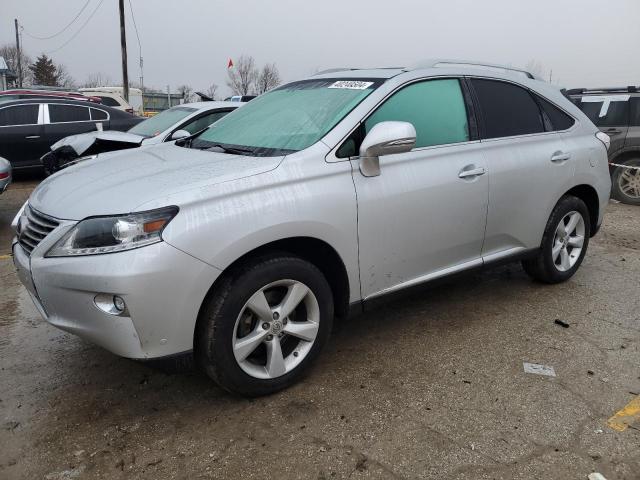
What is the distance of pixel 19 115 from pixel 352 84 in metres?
8.15

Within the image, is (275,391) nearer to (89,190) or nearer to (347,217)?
(347,217)

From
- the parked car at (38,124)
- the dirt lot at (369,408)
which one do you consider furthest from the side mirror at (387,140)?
the parked car at (38,124)

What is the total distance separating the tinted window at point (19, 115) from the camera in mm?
9156

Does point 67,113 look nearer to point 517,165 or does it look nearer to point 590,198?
point 517,165

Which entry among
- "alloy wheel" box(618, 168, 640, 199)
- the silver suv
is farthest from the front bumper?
"alloy wheel" box(618, 168, 640, 199)

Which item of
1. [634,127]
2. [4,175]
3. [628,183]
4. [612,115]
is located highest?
[612,115]

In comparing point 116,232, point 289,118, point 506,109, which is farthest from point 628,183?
point 116,232

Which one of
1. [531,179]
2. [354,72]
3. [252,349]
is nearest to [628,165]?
[531,179]

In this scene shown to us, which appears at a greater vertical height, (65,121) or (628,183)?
(65,121)

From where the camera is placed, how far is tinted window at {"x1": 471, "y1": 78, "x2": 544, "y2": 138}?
3697 mm

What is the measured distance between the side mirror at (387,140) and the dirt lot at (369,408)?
4.13 ft

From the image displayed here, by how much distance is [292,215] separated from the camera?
2621mm

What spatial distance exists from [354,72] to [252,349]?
2.02 meters

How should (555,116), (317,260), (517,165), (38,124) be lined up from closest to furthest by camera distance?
(317,260) < (517,165) < (555,116) < (38,124)
